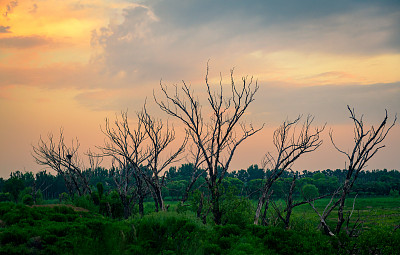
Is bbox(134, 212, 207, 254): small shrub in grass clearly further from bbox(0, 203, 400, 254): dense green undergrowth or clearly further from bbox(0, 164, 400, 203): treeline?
bbox(0, 164, 400, 203): treeline

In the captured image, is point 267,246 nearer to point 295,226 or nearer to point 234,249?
point 234,249

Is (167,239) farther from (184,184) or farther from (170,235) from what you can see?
(184,184)

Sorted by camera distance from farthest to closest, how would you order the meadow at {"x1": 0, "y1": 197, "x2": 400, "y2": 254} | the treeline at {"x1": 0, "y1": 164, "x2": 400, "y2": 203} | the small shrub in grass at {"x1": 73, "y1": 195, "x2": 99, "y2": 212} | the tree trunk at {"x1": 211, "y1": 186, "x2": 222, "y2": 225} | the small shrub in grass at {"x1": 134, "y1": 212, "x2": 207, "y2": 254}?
the treeline at {"x1": 0, "y1": 164, "x2": 400, "y2": 203} → the small shrub in grass at {"x1": 73, "y1": 195, "x2": 99, "y2": 212} → the tree trunk at {"x1": 211, "y1": 186, "x2": 222, "y2": 225} → the small shrub in grass at {"x1": 134, "y1": 212, "x2": 207, "y2": 254} → the meadow at {"x1": 0, "y1": 197, "x2": 400, "y2": 254}

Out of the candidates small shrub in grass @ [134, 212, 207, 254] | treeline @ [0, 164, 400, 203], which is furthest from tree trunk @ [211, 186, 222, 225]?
treeline @ [0, 164, 400, 203]

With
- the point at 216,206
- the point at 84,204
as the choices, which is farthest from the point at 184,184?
the point at 216,206

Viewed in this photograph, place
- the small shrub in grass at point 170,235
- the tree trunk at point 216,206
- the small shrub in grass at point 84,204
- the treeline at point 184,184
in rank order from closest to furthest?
the small shrub in grass at point 170,235
the tree trunk at point 216,206
the small shrub in grass at point 84,204
the treeline at point 184,184

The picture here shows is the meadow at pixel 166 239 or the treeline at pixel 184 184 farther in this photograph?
the treeline at pixel 184 184

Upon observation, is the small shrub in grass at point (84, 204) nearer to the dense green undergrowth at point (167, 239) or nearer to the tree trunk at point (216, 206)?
the dense green undergrowth at point (167, 239)

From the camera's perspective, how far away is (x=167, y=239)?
13328mm

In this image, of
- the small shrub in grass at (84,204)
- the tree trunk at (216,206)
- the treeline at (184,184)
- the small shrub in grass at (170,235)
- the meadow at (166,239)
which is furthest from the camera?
the treeline at (184,184)

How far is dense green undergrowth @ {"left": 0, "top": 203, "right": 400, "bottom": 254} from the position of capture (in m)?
12.0

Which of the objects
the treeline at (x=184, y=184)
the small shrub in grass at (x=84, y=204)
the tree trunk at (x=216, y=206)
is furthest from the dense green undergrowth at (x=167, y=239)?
the treeline at (x=184, y=184)

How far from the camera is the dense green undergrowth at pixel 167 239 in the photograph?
1198cm

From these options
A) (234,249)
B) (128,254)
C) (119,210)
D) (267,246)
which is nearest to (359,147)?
(267,246)
